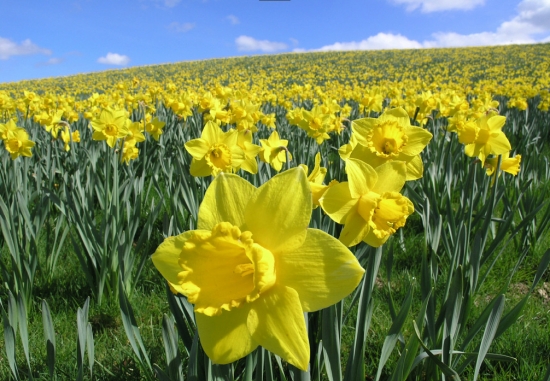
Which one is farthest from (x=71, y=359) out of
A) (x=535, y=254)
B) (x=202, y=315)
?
(x=535, y=254)

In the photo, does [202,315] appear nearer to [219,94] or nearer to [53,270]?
[53,270]

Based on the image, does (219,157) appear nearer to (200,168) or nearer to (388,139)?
(200,168)

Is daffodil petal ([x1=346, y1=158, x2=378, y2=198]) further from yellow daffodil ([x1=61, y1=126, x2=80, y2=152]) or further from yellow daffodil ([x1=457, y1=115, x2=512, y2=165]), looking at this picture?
yellow daffodil ([x1=61, y1=126, x2=80, y2=152])

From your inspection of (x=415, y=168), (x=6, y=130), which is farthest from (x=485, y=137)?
(x=6, y=130)

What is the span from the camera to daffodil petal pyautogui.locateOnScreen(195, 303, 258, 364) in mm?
831

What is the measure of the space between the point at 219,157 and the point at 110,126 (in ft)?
4.79

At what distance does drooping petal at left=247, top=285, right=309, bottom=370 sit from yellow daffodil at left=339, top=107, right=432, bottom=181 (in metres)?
0.76

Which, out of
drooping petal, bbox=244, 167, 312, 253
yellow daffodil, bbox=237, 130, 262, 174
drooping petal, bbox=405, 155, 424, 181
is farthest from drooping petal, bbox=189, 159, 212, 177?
drooping petal, bbox=244, 167, 312, 253

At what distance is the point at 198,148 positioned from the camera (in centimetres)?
224

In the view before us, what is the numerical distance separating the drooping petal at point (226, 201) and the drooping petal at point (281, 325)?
7.1 inches

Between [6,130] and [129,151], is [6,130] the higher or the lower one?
the higher one

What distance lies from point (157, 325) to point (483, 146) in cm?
220

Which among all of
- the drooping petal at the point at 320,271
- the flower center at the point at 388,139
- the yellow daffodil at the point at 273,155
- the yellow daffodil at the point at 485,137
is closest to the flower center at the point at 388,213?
the drooping petal at the point at 320,271

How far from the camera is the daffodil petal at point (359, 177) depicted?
102 centimetres
